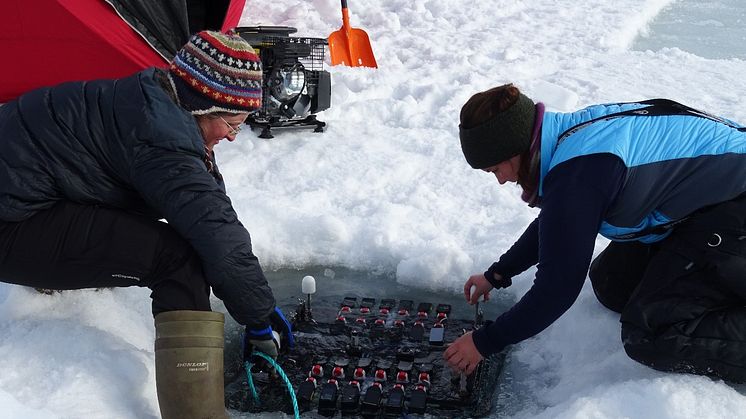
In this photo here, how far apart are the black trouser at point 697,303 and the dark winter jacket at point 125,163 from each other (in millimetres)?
1205

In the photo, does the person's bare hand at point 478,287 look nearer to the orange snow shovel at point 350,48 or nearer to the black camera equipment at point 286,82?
the black camera equipment at point 286,82

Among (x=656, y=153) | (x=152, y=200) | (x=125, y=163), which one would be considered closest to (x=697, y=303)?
(x=656, y=153)

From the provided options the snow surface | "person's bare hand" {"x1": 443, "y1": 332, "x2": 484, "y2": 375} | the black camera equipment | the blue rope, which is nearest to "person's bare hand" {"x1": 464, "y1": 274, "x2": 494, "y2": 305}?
the snow surface

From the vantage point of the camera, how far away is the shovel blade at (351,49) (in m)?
6.39

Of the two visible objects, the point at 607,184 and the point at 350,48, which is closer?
the point at 607,184

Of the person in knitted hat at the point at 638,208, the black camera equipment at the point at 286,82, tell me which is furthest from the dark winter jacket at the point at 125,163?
the black camera equipment at the point at 286,82

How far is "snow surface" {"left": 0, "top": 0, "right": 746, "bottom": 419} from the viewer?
7.46ft

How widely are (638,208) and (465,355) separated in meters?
0.67

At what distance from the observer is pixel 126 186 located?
236 cm

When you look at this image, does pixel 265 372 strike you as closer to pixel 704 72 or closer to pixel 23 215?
pixel 23 215

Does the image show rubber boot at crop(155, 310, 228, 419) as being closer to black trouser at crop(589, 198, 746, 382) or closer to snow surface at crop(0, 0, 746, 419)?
snow surface at crop(0, 0, 746, 419)

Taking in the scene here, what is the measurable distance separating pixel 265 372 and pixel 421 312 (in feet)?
2.32

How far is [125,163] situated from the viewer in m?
2.25

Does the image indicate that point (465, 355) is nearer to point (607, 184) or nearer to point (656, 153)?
point (607, 184)
